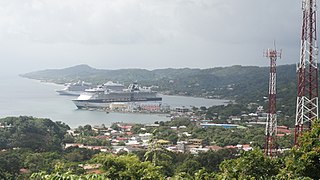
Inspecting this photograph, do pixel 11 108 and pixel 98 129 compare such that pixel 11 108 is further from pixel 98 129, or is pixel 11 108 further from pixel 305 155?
pixel 305 155

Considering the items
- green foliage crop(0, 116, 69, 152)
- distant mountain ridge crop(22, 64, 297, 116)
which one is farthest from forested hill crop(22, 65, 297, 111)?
green foliage crop(0, 116, 69, 152)

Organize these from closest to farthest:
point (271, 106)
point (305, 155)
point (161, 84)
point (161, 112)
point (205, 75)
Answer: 1. point (305, 155)
2. point (271, 106)
3. point (161, 112)
4. point (161, 84)
5. point (205, 75)

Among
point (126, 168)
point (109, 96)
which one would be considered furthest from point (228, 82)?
point (126, 168)

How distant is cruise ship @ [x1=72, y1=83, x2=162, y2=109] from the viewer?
126 feet

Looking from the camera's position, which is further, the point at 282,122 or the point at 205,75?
the point at 205,75

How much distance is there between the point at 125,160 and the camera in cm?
496

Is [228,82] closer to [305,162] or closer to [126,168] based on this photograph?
[305,162]

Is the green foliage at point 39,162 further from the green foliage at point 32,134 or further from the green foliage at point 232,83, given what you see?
the green foliage at point 232,83

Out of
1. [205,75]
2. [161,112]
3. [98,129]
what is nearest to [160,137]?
[98,129]

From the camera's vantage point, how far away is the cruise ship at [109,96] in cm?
3828

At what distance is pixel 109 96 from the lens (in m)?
40.8

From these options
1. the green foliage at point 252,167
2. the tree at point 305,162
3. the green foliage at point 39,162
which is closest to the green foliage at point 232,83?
the green foliage at point 39,162

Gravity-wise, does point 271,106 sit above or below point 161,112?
above

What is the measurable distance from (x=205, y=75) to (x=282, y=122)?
43.5m
